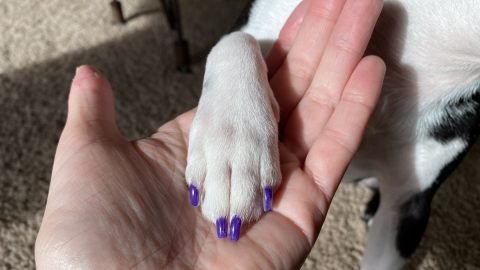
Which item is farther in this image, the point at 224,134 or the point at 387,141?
the point at 387,141

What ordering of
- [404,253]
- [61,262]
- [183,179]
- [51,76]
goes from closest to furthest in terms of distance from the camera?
[61,262] < [183,179] < [404,253] < [51,76]

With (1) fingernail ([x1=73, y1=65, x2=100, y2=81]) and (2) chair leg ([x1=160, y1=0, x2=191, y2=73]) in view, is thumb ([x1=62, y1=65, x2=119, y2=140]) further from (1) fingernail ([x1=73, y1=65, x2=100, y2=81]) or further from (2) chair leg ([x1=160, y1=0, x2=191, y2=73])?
(2) chair leg ([x1=160, y1=0, x2=191, y2=73])

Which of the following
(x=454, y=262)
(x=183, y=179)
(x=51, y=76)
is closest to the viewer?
(x=183, y=179)

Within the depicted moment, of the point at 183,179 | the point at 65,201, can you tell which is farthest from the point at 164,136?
the point at 65,201

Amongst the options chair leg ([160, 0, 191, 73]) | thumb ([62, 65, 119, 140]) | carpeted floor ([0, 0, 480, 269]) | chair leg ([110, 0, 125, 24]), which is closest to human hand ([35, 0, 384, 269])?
thumb ([62, 65, 119, 140])

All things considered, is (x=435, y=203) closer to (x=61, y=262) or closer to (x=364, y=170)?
(x=364, y=170)

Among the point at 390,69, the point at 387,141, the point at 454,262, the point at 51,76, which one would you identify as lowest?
the point at 454,262

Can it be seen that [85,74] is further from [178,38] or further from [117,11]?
[117,11]

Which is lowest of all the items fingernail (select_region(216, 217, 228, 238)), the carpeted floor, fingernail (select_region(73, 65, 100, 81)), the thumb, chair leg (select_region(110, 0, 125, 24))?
the carpeted floor

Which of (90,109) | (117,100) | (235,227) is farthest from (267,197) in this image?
(117,100)
